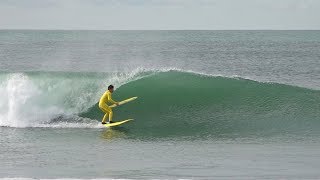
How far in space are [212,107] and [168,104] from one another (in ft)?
4.58

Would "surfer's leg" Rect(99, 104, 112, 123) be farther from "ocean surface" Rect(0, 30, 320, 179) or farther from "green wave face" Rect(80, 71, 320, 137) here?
"green wave face" Rect(80, 71, 320, 137)

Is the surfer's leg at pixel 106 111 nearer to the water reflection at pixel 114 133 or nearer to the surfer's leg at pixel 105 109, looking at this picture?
the surfer's leg at pixel 105 109

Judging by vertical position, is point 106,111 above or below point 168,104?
below

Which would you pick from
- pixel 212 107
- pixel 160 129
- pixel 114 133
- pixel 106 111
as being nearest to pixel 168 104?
pixel 212 107

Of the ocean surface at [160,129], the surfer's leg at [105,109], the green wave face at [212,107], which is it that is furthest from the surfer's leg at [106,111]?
the green wave face at [212,107]

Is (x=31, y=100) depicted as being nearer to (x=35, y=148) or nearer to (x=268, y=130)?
(x=35, y=148)

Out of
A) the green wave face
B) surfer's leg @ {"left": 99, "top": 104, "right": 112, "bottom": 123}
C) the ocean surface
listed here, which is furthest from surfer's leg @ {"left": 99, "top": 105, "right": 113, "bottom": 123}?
the green wave face

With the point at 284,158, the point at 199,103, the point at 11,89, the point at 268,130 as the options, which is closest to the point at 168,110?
the point at 199,103

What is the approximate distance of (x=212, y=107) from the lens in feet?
64.7

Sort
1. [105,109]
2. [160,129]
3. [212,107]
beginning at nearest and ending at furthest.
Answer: [105,109]
[160,129]
[212,107]

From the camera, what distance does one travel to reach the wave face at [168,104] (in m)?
18.0

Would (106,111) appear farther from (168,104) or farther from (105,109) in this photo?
(168,104)

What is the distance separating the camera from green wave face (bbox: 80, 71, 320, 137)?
17.7 m

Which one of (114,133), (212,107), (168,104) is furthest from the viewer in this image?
(168,104)
